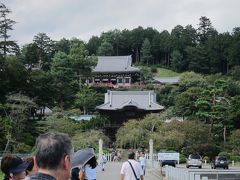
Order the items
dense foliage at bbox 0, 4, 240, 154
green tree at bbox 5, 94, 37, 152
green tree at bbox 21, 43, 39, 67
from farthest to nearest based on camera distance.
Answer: green tree at bbox 21, 43, 39, 67, dense foliage at bbox 0, 4, 240, 154, green tree at bbox 5, 94, 37, 152

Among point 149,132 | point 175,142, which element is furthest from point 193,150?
point 149,132

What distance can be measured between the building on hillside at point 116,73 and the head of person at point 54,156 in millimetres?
76422

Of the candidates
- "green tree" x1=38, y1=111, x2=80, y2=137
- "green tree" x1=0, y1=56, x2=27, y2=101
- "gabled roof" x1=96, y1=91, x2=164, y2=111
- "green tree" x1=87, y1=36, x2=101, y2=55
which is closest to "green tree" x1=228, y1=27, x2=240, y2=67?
"gabled roof" x1=96, y1=91, x2=164, y2=111

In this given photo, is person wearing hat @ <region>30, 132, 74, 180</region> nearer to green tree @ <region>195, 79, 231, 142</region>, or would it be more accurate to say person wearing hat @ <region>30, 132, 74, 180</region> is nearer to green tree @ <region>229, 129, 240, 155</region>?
green tree @ <region>229, 129, 240, 155</region>

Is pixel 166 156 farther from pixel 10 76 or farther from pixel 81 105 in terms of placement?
pixel 81 105

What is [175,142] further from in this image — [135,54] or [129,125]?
[135,54]

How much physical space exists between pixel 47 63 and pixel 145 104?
56.4ft

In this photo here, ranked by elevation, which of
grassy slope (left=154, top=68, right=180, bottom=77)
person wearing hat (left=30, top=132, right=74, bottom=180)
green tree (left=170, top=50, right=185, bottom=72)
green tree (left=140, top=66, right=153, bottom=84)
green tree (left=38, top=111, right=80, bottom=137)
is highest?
green tree (left=170, top=50, right=185, bottom=72)

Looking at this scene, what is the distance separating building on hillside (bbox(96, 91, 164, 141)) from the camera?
62.0m

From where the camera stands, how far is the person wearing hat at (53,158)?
3.02 m

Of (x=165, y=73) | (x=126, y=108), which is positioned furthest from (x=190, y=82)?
(x=165, y=73)

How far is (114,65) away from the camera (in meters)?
85.1

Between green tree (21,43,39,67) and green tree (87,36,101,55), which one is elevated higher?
green tree (87,36,101,55)

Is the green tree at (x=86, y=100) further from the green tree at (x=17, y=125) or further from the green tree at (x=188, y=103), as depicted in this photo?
the green tree at (x=17, y=125)
